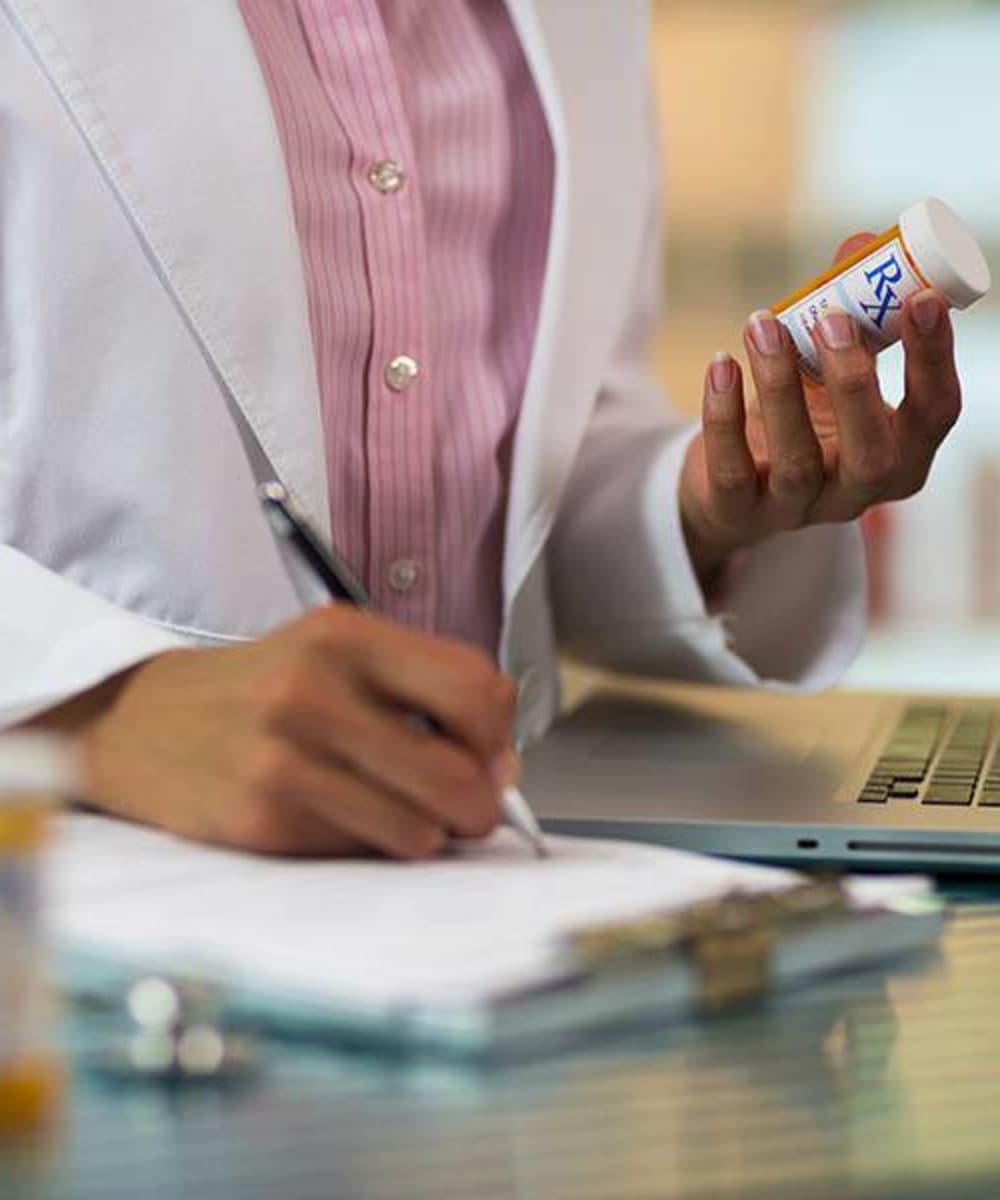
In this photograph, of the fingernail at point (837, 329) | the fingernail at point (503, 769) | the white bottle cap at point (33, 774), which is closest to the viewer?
the white bottle cap at point (33, 774)

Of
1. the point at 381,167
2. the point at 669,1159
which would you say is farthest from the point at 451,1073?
the point at 381,167

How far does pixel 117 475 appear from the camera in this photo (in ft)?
3.46

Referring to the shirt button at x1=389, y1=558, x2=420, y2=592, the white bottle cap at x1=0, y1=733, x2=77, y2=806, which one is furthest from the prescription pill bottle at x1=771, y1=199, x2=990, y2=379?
the white bottle cap at x1=0, y1=733, x2=77, y2=806

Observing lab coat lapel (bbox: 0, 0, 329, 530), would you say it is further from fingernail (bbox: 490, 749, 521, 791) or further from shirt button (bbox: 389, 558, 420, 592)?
fingernail (bbox: 490, 749, 521, 791)

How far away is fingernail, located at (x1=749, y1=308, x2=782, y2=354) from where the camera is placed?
995 mm

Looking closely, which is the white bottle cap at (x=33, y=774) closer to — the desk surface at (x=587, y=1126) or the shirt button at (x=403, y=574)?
the desk surface at (x=587, y=1126)

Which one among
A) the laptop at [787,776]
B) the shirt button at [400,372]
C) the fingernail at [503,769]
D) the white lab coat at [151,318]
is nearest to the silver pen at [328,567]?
the fingernail at [503,769]

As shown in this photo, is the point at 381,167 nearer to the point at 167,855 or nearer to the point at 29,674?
the point at 29,674

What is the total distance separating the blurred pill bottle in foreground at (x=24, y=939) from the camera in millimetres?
488

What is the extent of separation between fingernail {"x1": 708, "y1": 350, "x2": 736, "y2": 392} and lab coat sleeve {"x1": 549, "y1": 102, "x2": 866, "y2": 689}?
215 millimetres

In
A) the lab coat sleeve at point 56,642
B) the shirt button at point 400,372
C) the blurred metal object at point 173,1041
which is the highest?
the shirt button at point 400,372

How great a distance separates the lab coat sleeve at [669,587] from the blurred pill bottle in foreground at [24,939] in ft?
2.51

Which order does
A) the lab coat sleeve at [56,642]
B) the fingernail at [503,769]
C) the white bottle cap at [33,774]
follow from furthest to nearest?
the lab coat sleeve at [56,642] → the fingernail at [503,769] → the white bottle cap at [33,774]

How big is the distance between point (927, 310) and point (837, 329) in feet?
0.13
